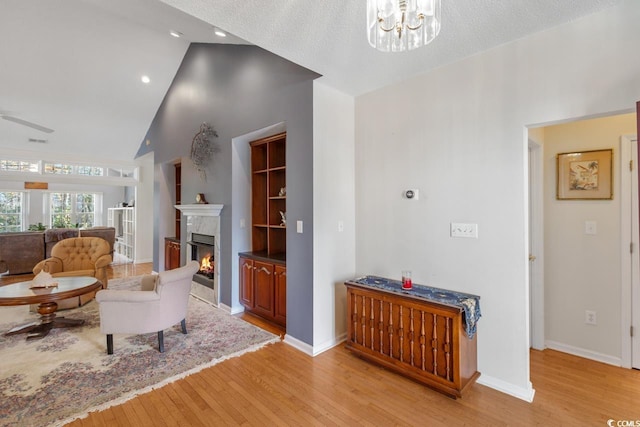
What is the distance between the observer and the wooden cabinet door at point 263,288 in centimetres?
349

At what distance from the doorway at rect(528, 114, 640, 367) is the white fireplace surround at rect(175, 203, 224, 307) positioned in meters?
3.82

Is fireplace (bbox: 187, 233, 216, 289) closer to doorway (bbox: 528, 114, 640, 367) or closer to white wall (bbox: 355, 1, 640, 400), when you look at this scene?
white wall (bbox: 355, 1, 640, 400)

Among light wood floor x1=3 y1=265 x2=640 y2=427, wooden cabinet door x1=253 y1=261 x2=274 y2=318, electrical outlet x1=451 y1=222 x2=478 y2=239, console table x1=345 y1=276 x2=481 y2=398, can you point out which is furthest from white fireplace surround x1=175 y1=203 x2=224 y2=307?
electrical outlet x1=451 y1=222 x2=478 y2=239

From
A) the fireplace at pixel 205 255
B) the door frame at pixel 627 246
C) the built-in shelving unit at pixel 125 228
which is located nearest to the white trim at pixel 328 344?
the fireplace at pixel 205 255

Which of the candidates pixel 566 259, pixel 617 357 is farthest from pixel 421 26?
pixel 617 357

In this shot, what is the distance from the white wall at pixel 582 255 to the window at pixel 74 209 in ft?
40.5

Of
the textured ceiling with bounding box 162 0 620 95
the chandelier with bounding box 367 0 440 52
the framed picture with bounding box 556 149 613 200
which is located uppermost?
the textured ceiling with bounding box 162 0 620 95

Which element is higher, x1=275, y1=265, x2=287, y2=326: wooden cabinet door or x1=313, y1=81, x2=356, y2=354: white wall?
x1=313, y1=81, x2=356, y2=354: white wall

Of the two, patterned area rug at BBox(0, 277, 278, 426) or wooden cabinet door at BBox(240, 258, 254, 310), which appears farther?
wooden cabinet door at BBox(240, 258, 254, 310)

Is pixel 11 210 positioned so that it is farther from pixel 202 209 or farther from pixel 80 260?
pixel 202 209

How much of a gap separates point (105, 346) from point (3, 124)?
245 inches

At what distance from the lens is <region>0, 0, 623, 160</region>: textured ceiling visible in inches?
71.9

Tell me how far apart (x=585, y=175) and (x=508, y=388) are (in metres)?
2.06

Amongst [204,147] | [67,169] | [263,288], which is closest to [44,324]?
[263,288]
